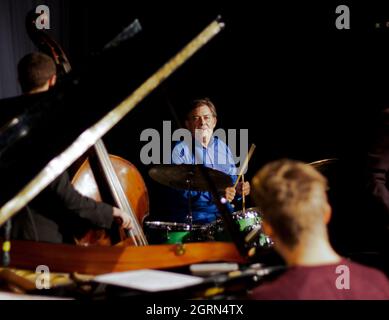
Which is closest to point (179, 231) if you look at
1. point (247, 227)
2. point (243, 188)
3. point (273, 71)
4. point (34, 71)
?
point (247, 227)

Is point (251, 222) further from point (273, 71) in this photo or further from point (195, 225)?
point (273, 71)

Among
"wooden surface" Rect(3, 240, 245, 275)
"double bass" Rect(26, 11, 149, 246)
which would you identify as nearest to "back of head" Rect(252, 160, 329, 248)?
"wooden surface" Rect(3, 240, 245, 275)

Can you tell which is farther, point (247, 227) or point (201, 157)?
point (201, 157)

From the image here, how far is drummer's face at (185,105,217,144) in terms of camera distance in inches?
215

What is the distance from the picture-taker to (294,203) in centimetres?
179

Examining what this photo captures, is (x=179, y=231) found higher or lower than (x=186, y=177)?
lower

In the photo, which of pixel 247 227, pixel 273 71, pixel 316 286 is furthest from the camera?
pixel 273 71

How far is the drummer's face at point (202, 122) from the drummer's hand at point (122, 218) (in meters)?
2.36

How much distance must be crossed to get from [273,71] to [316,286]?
194 inches

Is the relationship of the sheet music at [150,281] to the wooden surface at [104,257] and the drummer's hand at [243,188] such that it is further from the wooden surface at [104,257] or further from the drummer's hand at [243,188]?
the drummer's hand at [243,188]

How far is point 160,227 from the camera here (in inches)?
185
